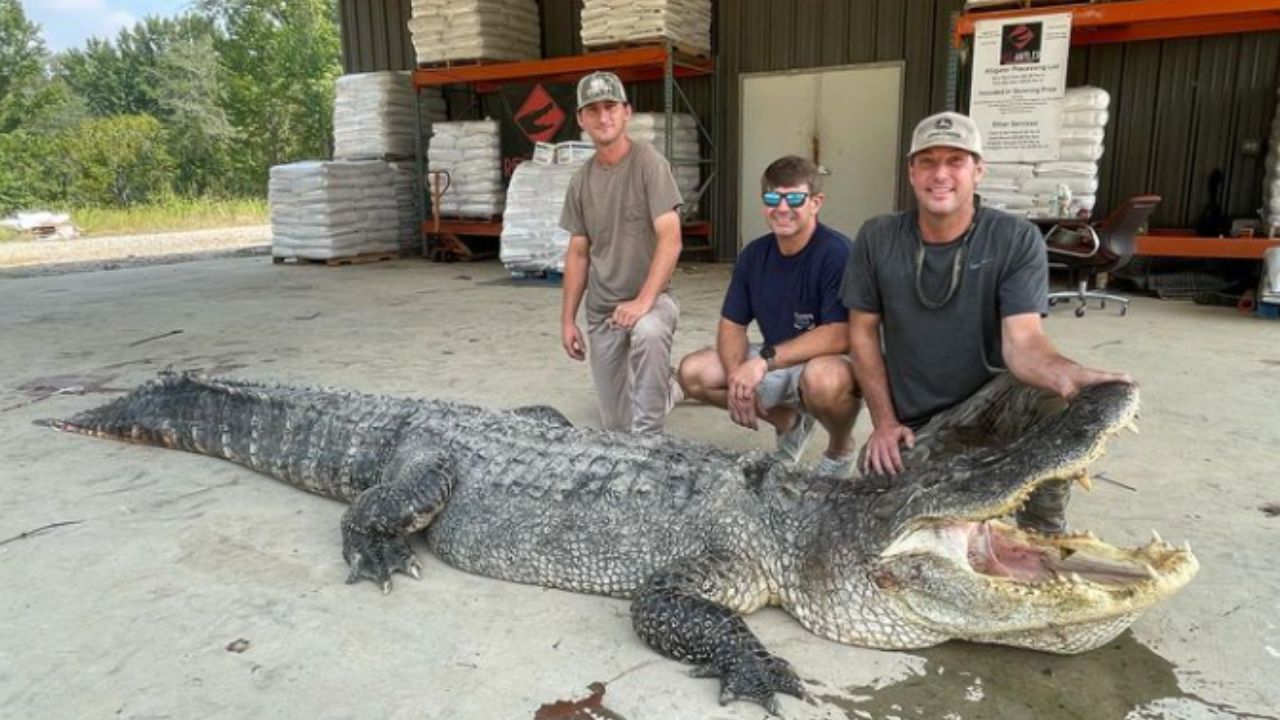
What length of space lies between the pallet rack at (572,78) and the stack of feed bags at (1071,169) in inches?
160

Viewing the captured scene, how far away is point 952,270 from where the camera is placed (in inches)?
104

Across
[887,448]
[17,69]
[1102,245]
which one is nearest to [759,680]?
[887,448]

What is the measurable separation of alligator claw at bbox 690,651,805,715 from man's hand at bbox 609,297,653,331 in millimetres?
1878

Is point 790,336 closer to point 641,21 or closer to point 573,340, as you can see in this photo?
point 573,340

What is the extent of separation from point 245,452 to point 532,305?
4.62m

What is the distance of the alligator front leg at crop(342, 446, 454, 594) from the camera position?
2.67 meters

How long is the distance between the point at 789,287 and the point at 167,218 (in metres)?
23.1

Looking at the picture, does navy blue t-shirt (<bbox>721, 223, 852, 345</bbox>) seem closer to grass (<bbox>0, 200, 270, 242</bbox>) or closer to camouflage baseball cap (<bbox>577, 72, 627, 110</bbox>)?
camouflage baseball cap (<bbox>577, 72, 627, 110</bbox>)

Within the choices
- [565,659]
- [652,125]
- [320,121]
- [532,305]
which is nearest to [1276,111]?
[652,125]

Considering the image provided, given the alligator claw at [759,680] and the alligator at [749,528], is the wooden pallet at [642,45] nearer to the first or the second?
the alligator at [749,528]

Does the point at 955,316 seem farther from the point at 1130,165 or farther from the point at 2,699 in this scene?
the point at 1130,165

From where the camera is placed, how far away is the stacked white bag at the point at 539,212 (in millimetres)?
9539

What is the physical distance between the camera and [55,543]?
2.90m

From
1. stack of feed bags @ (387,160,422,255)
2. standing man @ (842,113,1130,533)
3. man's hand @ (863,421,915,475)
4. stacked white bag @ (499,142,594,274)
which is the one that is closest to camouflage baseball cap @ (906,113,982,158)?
standing man @ (842,113,1130,533)
